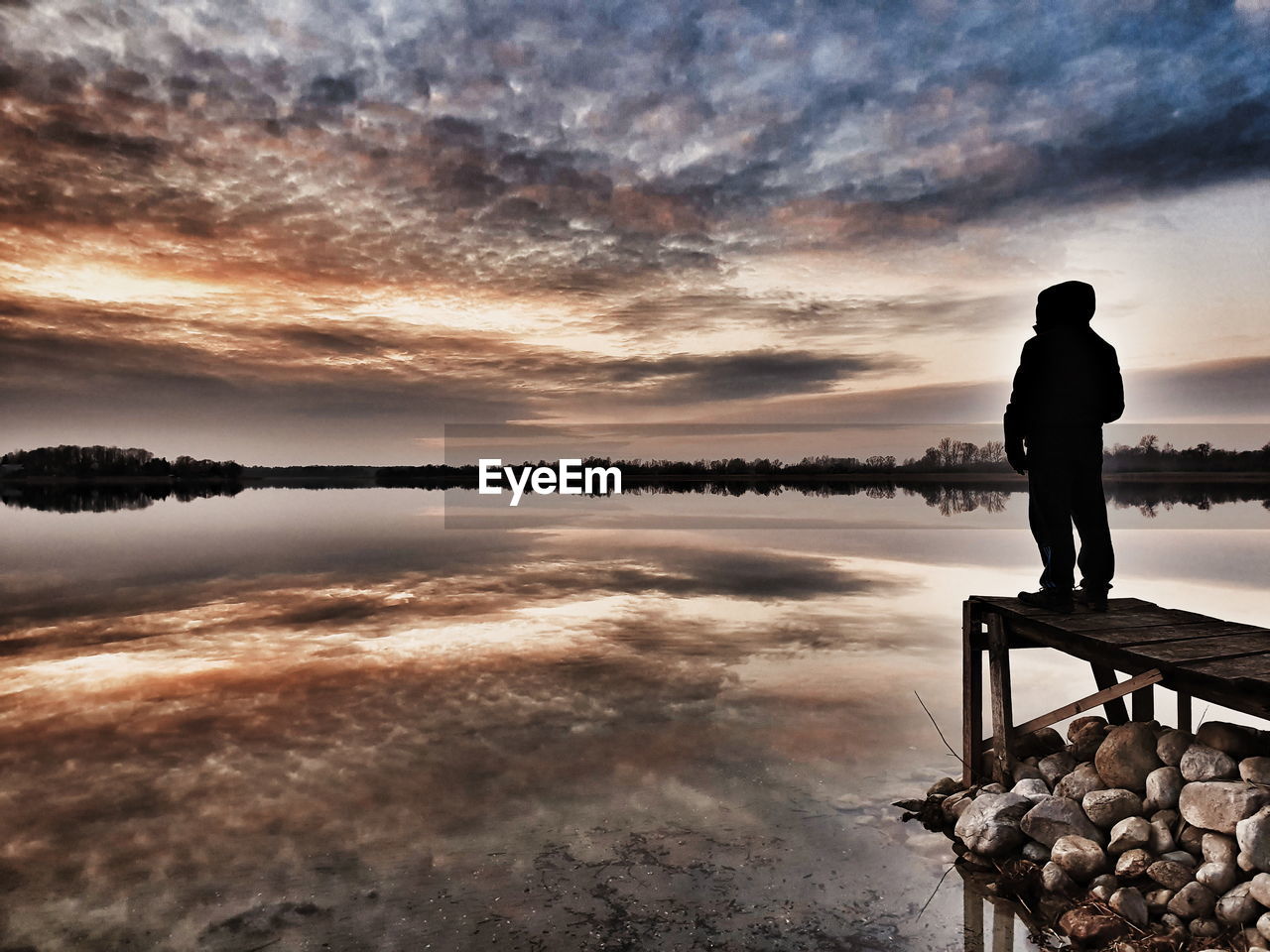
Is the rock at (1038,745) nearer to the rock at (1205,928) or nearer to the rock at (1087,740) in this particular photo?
the rock at (1087,740)

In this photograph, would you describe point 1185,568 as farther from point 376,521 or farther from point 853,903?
point 376,521

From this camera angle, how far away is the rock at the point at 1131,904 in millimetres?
5742

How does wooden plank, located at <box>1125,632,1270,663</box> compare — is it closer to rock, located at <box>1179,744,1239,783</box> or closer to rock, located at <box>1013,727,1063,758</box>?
rock, located at <box>1179,744,1239,783</box>

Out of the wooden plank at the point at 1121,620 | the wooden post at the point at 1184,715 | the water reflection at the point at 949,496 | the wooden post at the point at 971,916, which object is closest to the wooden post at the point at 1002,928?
the wooden post at the point at 971,916

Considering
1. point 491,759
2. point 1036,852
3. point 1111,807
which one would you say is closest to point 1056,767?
point 1111,807

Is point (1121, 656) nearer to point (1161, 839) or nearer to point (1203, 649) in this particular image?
point (1203, 649)

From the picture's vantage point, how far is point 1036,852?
6.72 meters

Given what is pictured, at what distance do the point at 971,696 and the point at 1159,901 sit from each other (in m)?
2.89

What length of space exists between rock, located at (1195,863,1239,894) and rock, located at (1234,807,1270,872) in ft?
0.49

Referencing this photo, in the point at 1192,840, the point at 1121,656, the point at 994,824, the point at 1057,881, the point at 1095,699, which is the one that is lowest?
the point at 1057,881

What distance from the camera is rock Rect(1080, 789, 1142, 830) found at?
264 inches

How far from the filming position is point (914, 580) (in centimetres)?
2416

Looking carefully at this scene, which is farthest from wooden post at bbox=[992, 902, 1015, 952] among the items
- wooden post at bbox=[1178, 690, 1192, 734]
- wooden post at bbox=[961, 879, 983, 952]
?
wooden post at bbox=[1178, 690, 1192, 734]

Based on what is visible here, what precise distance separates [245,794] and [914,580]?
2005 centimetres
